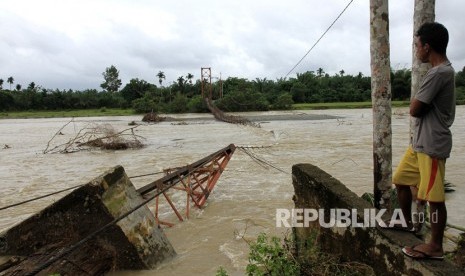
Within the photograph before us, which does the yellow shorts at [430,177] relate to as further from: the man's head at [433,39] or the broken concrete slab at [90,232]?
the broken concrete slab at [90,232]

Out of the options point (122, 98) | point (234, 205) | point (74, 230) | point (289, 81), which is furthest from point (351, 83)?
point (74, 230)

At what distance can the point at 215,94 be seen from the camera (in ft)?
199

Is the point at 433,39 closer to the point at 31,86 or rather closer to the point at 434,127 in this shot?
the point at 434,127

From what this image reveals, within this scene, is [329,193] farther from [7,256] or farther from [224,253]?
[7,256]

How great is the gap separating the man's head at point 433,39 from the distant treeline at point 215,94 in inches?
1945

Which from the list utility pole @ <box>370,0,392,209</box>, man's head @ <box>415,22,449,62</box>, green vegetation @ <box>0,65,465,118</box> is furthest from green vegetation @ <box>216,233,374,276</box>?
green vegetation @ <box>0,65,465,118</box>

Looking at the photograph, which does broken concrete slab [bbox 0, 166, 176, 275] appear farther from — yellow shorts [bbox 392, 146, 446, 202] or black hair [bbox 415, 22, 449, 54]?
black hair [bbox 415, 22, 449, 54]

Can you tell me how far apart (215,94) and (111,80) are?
2643cm

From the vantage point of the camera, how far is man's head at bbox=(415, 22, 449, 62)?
2713mm

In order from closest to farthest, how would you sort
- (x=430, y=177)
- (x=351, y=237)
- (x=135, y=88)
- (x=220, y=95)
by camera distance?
(x=430, y=177), (x=351, y=237), (x=220, y=95), (x=135, y=88)

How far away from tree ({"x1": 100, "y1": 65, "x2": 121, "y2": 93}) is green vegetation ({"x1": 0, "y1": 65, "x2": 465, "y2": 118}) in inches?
368

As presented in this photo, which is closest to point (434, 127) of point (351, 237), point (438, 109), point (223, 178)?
point (438, 109)

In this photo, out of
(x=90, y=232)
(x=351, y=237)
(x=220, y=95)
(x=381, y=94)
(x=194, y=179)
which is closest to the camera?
(x=351, y=237)

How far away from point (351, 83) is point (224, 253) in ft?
203
